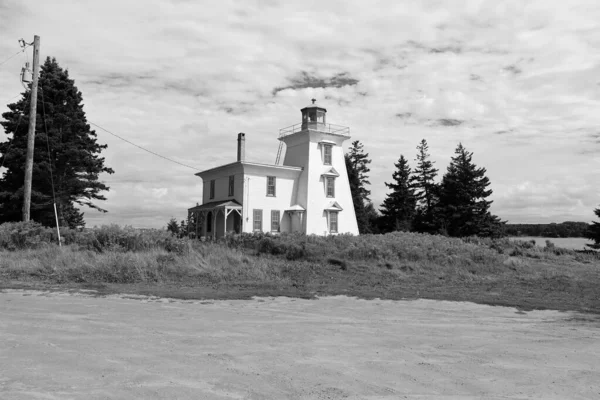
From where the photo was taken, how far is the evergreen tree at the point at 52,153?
2897cm

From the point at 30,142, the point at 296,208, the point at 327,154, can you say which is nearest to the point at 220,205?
the point at 296,208

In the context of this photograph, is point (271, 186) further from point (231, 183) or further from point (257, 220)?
point (231, 183)

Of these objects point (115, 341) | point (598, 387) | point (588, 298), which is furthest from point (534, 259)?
point (115, 341)

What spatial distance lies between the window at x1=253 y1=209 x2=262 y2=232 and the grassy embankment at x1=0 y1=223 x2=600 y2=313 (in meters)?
8.66

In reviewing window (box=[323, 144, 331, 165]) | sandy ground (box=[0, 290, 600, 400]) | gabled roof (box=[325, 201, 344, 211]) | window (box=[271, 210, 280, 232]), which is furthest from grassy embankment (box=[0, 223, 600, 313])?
window (box=[323, 144, 331, 165])

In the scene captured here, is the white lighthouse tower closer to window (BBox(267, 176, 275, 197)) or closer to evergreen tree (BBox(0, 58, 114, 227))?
window (BBox(267, 176, 275, 197))

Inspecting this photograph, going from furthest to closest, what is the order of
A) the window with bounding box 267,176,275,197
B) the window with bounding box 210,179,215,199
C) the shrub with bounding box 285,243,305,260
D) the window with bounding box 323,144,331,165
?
1. the window with bounding box 210,179,215,199
2. the window with bounding box 323,144,331,165
3. the window with bounding box 267,176,275,197
4. the shrub with bounding box 285,243,305,260

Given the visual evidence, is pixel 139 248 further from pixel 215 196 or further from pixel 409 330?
pixel 215 196

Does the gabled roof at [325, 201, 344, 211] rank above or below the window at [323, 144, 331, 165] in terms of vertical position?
below

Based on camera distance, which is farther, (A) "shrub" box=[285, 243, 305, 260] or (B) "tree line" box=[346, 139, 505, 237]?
(B) "tree line" box=[346, 139, 505, 237]

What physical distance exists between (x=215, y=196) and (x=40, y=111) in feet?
40.3

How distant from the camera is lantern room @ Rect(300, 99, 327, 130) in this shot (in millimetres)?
34281

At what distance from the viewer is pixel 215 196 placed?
1353 inches

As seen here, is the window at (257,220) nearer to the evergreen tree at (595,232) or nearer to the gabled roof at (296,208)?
the gabled roof at (296,208)
